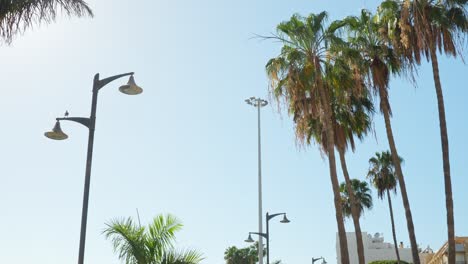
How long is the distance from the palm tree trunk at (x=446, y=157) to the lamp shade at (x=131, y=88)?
11977 millimetres

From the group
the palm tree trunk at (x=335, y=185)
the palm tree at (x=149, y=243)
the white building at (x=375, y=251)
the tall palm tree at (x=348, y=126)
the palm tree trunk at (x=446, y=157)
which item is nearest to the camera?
the palm tree at (x=149, y=243)

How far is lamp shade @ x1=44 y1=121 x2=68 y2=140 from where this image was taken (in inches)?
513

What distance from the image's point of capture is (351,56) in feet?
79.8

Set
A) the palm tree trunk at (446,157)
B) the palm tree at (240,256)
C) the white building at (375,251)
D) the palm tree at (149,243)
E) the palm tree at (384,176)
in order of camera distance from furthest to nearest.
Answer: the white building at (375,251), the palm tree at (240,256), the palm tree at (384,176), the palm tree trunk at (446,157), the palm tree at (149,243)

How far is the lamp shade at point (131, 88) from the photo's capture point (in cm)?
1335

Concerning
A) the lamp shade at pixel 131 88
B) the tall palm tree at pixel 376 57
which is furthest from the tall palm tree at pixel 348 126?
the lamp shade at pixel 131 88

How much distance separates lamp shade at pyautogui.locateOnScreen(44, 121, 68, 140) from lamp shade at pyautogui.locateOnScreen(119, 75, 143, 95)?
61.6 inches

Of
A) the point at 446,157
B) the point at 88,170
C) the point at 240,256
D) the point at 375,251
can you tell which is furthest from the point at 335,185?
the point at 375,251

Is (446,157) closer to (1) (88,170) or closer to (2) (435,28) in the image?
(2) (435,28)

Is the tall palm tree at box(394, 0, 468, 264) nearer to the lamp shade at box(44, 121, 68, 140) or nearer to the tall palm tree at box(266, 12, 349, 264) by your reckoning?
the tall palm tree at box(266, 12, 349, 264)

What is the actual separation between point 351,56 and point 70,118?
564 inches

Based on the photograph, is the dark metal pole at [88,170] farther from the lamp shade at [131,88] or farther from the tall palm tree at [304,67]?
the tall palm tree at [304,67]

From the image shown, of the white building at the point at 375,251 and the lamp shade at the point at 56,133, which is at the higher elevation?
the white building at the point at 375,251

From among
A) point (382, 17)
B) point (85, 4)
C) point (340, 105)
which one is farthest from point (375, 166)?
point (85, 4)
